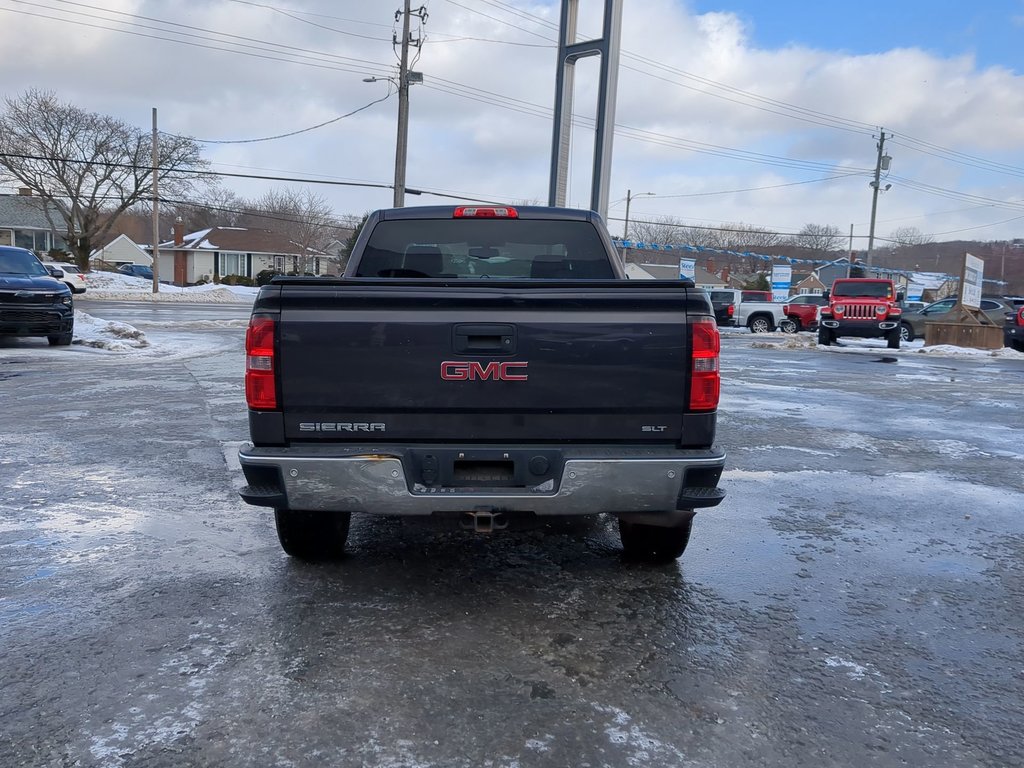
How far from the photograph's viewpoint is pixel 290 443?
12.4 feet

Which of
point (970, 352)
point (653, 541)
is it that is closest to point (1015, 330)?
point (970, 352)

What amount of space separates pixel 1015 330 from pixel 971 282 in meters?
1.93

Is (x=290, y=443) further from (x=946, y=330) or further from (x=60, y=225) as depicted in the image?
(x=60, y=225)

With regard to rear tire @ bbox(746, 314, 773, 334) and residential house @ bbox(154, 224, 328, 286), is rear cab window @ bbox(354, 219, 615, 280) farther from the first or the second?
residential house @ bbox(154, 224, 328, 286)

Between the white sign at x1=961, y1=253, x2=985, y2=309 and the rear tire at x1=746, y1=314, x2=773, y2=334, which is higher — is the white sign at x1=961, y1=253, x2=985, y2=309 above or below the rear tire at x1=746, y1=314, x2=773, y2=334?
A: above

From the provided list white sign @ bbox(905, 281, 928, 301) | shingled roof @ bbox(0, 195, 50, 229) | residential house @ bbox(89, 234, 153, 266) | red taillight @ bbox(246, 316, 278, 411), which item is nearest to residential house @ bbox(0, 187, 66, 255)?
shingled roof @ bbox(0, 195, 50, 229)

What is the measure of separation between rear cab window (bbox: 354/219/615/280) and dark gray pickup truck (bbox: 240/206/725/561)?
71.0 inches

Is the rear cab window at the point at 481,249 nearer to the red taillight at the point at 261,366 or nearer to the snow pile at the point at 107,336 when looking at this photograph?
the red taillight at the point at 261,366

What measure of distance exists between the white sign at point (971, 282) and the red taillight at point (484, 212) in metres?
22.5

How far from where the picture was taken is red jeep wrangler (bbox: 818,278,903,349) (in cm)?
2391

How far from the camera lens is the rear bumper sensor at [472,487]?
12.1ft

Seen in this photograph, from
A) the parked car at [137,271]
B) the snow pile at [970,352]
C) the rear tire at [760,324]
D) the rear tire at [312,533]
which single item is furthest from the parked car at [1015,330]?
the parked car at [137,271]

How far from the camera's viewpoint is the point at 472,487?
376 centimetres

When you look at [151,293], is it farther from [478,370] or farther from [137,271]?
[478,370]
